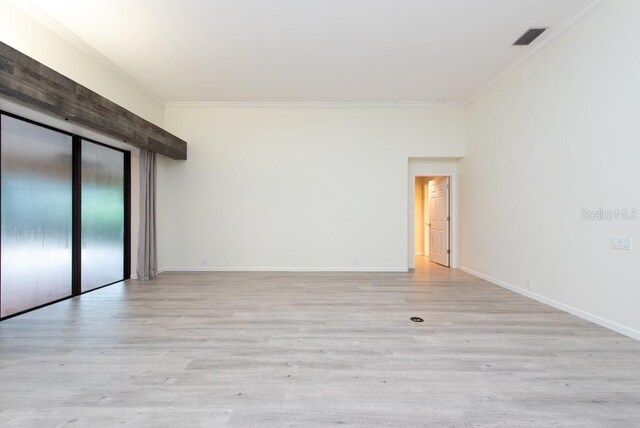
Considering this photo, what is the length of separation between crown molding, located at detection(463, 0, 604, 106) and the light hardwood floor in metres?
3.40

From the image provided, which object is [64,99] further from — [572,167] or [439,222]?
[439,222]

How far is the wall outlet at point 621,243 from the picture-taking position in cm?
288

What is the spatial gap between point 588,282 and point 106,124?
6.10 metres

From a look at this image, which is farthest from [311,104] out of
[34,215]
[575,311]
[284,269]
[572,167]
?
[575,311]

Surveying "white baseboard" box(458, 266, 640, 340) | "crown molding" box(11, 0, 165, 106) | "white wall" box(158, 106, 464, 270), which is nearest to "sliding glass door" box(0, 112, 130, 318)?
"crown molding" box(11, 0, 165, 106)

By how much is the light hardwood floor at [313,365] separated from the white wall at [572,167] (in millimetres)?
454

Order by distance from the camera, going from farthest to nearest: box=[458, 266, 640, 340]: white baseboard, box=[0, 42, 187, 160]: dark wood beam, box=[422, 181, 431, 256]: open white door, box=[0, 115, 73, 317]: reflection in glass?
box=[422, 181, 431, 256]: open white door < box=[0, 115, 73, 317]: reflection in glass < box=[458, 266, 640, 340]: white baseboard < box=[0, 42, 187, 160]: dark wood beam

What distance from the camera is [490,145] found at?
5.29m

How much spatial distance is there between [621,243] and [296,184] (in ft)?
15.9

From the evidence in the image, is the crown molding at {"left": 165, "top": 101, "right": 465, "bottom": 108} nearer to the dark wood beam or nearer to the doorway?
the dark wood beam

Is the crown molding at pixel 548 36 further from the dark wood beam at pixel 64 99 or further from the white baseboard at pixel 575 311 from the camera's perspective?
the dark wood beam at pixel 64 99

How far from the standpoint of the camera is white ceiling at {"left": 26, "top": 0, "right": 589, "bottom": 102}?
10.9 ft

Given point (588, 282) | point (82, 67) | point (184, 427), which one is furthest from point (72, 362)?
point (588, 282)

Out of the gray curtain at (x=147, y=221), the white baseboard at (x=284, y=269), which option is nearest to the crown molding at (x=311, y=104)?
the gray curtain at (x=147, y=221)
